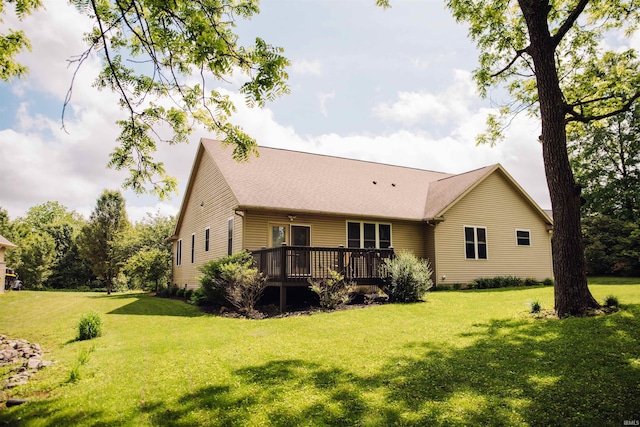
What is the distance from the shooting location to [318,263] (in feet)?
44.6

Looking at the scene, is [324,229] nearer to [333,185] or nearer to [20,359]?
[333,185]

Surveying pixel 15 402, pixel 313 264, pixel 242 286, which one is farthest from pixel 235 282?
pixel 15 402

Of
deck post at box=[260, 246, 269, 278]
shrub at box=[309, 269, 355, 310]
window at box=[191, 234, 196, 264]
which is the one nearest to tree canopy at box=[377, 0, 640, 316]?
shrub at box=[309, 269, 355, 310]

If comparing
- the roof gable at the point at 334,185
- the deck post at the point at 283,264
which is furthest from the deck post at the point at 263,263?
the roof gable at the point at 334,185

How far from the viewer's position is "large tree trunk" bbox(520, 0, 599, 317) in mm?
8516

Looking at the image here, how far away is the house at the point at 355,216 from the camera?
1561 centimetres

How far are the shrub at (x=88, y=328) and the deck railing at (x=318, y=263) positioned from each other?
5059 millimetres

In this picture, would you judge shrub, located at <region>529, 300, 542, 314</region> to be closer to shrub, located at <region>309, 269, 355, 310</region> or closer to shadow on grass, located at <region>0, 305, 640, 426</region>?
shadow on grass, located at <region>0, 305, 640, 426</region>

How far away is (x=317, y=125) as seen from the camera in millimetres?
15438

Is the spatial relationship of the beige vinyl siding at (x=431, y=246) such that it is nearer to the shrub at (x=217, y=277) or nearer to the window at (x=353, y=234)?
the window at (x=353, y=234)

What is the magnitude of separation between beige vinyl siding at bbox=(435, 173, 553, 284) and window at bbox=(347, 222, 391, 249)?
7.64 feet

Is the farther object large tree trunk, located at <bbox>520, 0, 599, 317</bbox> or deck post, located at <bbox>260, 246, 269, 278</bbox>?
deck post, located at <bbox>260, 246, 269, 278</bbox>

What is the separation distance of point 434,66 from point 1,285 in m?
25.4

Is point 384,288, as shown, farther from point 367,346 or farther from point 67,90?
point 67,90
